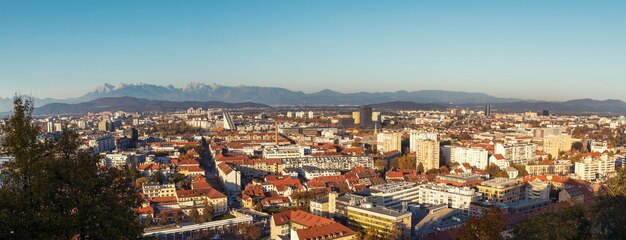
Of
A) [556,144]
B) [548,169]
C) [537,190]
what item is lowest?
[548,169]

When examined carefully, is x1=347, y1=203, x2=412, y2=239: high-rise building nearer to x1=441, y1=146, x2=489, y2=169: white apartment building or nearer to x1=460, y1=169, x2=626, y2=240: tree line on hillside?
x1=460, y1=169, x2=626, y2=240: tree line on hillside

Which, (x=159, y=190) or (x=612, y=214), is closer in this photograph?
(x=612, y=214)

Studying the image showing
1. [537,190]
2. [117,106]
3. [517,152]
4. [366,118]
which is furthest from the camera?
[117,106]

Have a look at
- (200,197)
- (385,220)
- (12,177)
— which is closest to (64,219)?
(12,177)

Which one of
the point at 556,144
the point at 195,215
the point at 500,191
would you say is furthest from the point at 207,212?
the point at 556,144

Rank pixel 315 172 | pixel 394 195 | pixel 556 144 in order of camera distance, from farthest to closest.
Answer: pixel 556 144 → pixel 315 172 → pixel 394 195

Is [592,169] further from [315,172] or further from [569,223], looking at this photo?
[569,223]

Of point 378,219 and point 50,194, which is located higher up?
point 50,194

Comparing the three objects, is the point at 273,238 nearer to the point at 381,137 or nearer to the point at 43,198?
the point at 43,198
